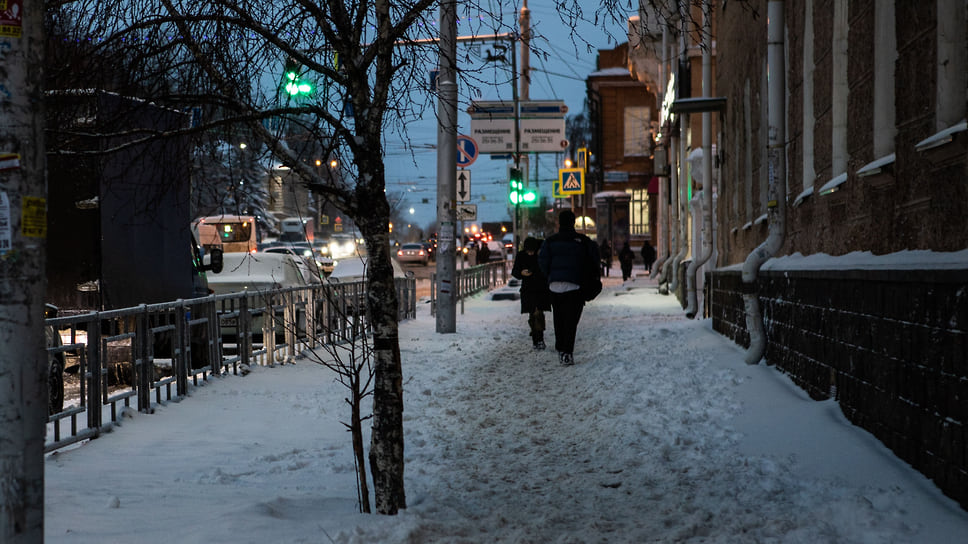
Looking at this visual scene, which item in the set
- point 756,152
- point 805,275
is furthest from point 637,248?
point 805,275

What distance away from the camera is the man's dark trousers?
11.9m

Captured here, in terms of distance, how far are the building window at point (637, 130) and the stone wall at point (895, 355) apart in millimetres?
51859

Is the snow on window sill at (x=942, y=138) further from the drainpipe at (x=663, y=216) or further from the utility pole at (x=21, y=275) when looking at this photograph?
the drainpipe at (x=663, y=216)

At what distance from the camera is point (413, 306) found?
20.5m

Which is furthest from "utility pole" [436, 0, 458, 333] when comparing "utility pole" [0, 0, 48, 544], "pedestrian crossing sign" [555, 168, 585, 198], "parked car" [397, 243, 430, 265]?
"parked car" [397, 243, 430, 265]

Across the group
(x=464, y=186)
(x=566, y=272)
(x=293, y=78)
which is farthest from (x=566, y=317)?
(x=464, y=186)

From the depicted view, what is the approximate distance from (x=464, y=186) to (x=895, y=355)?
13.7 m

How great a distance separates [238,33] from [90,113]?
130 centimetres

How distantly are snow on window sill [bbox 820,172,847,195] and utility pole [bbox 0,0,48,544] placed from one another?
7269mm

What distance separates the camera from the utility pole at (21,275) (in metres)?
3.09

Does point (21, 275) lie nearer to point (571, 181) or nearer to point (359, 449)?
point (359, 449)

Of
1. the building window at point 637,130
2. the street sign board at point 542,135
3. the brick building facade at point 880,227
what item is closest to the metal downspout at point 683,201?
the street sign board at point 542,135

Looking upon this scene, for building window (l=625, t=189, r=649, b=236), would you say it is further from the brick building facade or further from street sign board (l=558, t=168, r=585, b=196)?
the brick building facade

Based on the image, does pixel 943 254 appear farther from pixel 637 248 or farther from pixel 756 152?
pixel 637 248
